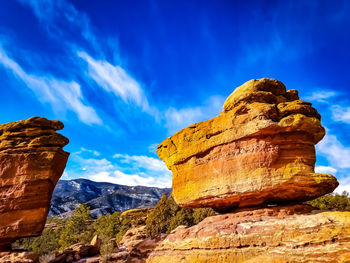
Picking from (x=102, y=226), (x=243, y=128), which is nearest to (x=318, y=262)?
(x=243, y=128)

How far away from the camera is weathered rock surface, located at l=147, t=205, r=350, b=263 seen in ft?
30.2

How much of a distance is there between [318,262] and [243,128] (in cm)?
698

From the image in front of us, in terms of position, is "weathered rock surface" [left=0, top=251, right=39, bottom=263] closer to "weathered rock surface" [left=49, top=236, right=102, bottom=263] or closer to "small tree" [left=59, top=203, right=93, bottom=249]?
"weathered rock surface" [left=49, top=236, right=102, bottom=263]

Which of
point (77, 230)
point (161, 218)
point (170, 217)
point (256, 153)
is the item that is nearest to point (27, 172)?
point (256, 153)

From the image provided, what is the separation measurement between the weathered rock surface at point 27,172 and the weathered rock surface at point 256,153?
10.8 metres

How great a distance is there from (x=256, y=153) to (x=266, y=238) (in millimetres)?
4238

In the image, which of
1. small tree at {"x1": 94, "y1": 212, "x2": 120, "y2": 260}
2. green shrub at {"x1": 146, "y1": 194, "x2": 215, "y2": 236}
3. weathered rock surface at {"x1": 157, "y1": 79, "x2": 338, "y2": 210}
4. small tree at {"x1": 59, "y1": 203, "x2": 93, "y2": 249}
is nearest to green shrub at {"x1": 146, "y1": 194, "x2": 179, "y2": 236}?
green shrub at {"x1": 146, "y1": 194, "x2": 215, "y2": 236}

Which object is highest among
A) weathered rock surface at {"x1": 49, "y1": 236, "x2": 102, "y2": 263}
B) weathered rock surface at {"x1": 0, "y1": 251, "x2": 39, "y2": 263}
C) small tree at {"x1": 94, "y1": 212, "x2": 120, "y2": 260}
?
small tree at {"x1": 94, "y1": 212, "x2": 120, "y2": 260}

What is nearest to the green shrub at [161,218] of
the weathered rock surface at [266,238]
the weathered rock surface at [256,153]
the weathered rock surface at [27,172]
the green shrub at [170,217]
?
the green shrub at [170,217]

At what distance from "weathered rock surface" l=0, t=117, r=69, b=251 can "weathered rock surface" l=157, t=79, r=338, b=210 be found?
10845mm

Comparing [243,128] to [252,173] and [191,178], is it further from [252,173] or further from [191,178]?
[191,178]

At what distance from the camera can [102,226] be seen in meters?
57.8

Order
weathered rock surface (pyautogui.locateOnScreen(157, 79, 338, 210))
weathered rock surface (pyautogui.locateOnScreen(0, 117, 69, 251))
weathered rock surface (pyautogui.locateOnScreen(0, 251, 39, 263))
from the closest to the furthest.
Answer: weathered rock surface (pyautogui.locateOnScreen(157, 79, 338, 210)), weathered rock surface (pyautogui.locateOnScreen(0, 251, 39, 263)), weathered rock surface (pyautogui.locateOnScreen(0, 117, 69, 251))

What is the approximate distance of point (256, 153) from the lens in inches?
498
